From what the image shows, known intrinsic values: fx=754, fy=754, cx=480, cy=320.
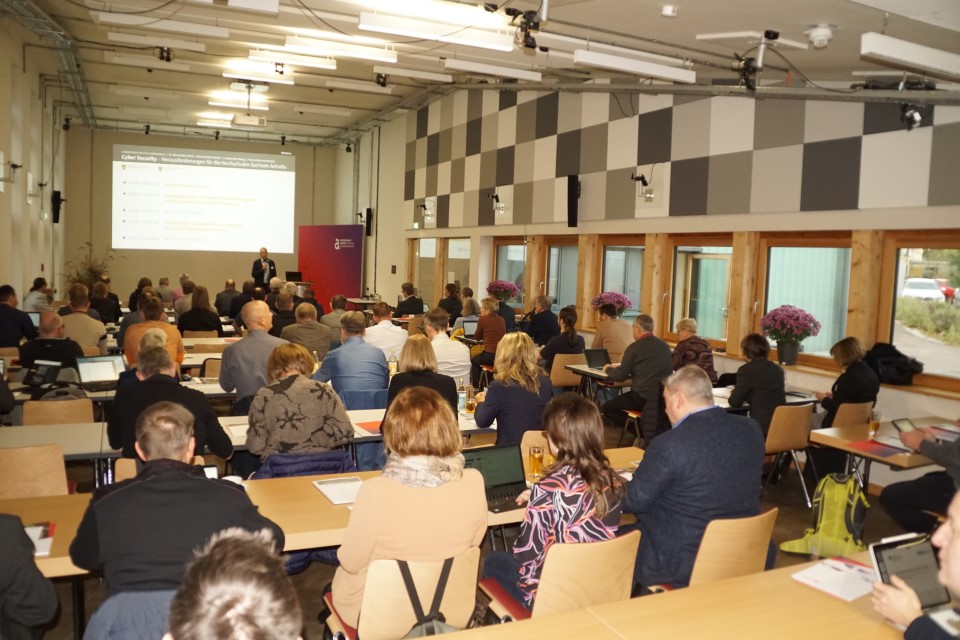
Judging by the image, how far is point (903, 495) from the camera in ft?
15.1

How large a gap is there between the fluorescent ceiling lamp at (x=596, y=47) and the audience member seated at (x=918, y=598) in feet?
19.6

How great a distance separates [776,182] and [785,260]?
31.1 inches

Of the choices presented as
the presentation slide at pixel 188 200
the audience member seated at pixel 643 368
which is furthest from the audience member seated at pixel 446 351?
the presentation slide at pixel 188 200

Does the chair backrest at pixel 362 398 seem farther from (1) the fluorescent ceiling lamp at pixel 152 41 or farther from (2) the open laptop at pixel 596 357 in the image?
(1) the fluorescent ceiling lamp at pixel 152 41

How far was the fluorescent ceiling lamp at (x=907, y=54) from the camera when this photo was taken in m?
4.66

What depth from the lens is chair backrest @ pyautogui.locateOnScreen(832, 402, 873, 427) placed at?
5.54m

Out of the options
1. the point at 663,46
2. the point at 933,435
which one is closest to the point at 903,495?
the point at 933,435

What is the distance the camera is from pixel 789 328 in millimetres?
6766

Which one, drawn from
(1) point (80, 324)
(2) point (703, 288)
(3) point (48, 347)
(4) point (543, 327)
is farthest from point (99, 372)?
(2) point (703, 288)

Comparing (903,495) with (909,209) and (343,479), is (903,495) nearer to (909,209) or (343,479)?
(909,209)

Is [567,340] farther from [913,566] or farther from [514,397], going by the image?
[913,566]

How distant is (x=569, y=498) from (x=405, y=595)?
0.70m

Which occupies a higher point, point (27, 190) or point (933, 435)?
point (27, 190)

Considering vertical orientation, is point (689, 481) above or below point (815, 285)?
below
